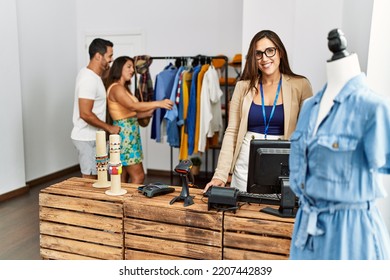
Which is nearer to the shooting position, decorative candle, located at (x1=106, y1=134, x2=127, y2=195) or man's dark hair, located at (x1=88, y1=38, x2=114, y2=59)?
decorative candle, located at (x1=106, y1=134, x2=127, y2=195)

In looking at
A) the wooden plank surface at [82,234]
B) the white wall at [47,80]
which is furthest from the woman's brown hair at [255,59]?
the white wall at [47,80]

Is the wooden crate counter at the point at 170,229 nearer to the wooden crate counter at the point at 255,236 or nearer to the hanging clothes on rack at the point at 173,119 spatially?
the wooden crate counter at the point at 255,236

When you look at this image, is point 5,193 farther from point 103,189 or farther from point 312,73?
point 312,73

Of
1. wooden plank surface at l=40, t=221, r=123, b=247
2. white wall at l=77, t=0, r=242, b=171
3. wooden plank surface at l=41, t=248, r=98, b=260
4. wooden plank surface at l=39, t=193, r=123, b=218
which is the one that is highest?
white wall at l=77, t=0, r=242, b=171

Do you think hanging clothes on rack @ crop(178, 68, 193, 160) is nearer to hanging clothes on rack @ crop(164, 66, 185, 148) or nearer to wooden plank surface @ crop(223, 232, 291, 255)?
hanging clothes on rack @ crop(164, 66, 185, 148)

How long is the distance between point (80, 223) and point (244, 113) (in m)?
1.15

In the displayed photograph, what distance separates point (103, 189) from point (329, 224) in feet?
4.87

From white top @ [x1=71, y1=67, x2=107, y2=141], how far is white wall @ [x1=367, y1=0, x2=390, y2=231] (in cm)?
222

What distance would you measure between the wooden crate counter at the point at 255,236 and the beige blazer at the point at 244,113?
0.44m

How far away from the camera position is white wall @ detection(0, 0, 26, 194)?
14.3 feet

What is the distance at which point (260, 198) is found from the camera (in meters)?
1.95

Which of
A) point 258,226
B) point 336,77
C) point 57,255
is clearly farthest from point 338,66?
point 57,255

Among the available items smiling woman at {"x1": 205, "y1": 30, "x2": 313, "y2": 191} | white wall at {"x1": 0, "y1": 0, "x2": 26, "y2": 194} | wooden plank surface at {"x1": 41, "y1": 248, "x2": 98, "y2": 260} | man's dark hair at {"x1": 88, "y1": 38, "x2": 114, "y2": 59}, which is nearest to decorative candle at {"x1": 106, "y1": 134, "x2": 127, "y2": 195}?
wooden plank surface at {"x1": 41, "y1": 248, "x2": 98, "y2": 260}

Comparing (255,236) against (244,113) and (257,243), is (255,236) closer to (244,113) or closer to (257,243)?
(257,243)
